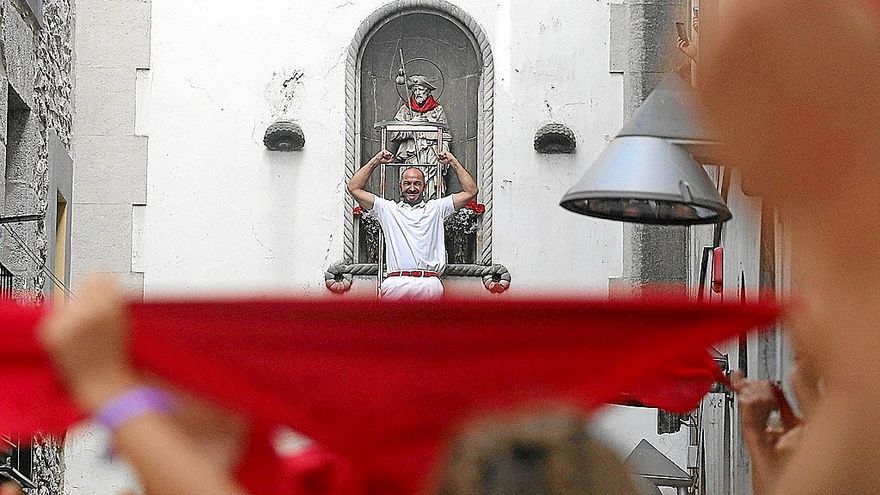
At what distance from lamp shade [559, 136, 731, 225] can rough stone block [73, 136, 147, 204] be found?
33.7 ft

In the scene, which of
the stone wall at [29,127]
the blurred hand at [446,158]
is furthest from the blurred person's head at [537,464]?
the blurred hand at [446,158]

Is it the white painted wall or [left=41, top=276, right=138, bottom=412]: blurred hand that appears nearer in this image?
[left=41, top=276, right=138, bottom=412]: blurred hand

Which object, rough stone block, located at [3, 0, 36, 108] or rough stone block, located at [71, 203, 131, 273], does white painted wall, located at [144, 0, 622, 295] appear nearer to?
rough stone block, located at [71, 203, 131, 273]

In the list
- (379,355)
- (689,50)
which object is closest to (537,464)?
(379,355)

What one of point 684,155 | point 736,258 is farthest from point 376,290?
point 684,155

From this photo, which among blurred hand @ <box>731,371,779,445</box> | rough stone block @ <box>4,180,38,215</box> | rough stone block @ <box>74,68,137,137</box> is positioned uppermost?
rough stone block @ <box>74,68,137,137</box>

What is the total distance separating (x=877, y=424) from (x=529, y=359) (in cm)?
98

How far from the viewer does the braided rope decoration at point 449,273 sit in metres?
15.6

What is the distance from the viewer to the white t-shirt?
14.8 m

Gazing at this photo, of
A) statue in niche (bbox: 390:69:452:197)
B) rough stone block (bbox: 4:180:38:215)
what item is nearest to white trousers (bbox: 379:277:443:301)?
statue in niche (bbox: 390:69:452:197)

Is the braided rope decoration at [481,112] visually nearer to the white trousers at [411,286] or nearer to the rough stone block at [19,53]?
the white trousers at [411,286]

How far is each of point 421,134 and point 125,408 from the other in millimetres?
14125

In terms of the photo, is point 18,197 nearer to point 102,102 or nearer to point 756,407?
point 102,102

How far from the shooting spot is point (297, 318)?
251 cm
